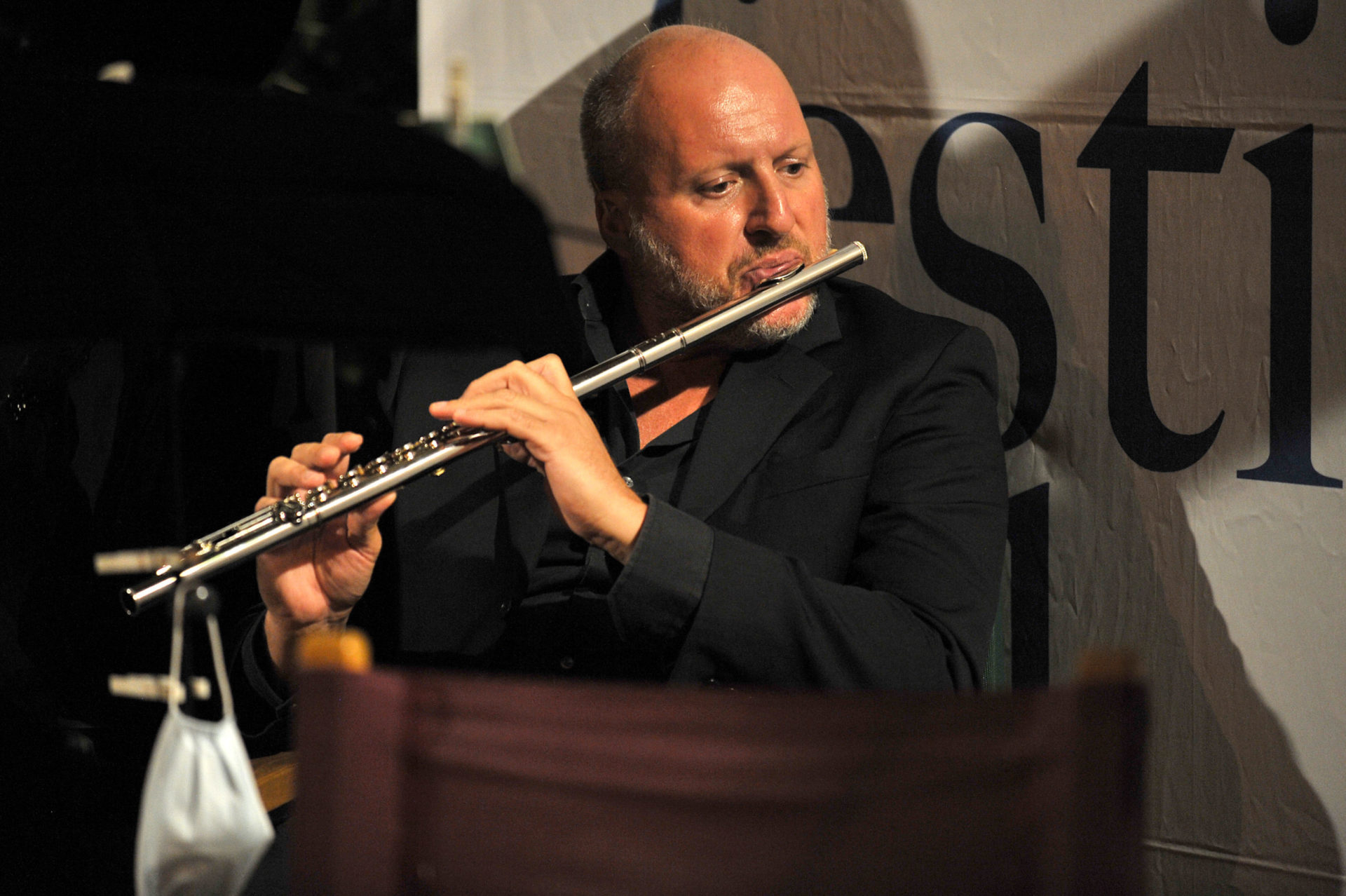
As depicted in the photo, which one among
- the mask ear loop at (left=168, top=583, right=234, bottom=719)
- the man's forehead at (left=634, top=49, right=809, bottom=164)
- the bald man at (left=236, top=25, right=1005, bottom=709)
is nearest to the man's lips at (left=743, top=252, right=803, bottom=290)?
the bald man at (left=236, top=25, right=1005, bottom=709)

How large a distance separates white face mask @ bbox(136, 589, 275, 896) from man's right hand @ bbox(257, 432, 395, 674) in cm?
56

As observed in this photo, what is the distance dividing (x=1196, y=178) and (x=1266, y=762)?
2.30 ft

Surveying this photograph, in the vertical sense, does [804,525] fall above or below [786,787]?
above

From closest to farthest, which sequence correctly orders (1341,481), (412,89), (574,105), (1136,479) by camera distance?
(1341,481)
(1136,479)
(574,105)
(412,89)

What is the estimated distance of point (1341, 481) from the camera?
147 centimetres

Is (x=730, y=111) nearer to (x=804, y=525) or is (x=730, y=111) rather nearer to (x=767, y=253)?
(x=767, y=253)

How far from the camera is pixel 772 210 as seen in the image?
1.56 metres

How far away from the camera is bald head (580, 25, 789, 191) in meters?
1.59

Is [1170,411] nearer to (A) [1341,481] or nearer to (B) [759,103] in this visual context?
(A) [1341,481]

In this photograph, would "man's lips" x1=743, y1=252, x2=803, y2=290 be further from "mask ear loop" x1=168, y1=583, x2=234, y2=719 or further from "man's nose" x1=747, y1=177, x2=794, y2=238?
"mask ear loop" x1=168, y1=583, x2=234, y2=719

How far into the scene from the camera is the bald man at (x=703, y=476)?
1.28 metres

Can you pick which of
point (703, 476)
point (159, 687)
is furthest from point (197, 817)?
point (703, 476)

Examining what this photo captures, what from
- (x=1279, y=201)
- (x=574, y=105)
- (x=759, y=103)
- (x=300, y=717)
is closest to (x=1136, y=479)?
(x=1279, y=201)

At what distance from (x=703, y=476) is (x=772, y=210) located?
1.12 ft
